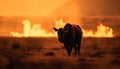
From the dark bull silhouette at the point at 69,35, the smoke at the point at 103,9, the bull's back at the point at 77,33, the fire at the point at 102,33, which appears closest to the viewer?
the dark bull silhouette at the point at 69,35

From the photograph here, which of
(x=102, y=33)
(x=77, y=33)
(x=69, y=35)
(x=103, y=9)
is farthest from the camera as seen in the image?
(x=103, y=9)

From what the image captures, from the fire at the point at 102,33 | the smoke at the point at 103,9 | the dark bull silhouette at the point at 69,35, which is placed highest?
→ the smoke at the point at 103,9

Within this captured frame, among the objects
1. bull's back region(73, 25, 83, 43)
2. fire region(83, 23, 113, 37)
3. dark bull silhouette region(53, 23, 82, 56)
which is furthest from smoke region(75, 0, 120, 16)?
dark bull silhouette region(53, 23, 82, 56)

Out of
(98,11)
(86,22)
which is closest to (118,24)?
(86,22)

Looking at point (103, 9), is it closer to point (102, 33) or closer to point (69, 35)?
point (102, 33)

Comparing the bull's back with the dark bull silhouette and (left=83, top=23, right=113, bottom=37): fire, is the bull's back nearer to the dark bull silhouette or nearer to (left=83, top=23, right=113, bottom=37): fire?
the dark bull silhouette

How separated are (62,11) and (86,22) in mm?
68489

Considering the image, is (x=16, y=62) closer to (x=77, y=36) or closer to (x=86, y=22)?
(x=77, y=36)

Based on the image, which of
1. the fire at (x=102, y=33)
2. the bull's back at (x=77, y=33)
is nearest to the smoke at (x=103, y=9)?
the fire at (x=102, y=33)

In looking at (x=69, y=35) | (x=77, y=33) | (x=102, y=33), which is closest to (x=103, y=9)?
(x=102, y=33)

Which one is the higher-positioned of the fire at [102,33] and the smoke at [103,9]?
the smoke at [103,9]

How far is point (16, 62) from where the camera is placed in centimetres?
2139

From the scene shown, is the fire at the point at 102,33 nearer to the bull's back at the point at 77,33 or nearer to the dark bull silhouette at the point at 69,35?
the bull's back at the point at 77,33

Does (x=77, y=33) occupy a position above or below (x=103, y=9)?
below
